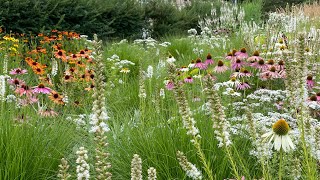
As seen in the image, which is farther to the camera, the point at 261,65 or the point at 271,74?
the point at 261,65

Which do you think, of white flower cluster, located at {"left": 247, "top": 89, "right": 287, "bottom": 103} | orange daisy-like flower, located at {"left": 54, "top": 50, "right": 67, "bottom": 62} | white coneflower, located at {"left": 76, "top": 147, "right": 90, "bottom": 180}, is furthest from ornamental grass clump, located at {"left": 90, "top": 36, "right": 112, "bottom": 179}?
orange daisy-like flower, located at {"left": 54, "top": 50, "right": 67, "bottom": 62}

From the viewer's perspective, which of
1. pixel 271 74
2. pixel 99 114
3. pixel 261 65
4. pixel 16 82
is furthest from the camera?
pixel 261 65

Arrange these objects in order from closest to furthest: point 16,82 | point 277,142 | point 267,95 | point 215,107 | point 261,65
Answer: point 215,107 → point 277,142 → point 267,95 → point 16,82 → point 261,65

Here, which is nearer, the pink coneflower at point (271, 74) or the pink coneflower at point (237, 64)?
the pink coneflower at point (271, 74)

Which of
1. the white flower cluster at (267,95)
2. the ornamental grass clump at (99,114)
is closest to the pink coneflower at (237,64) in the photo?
the white flower cluster at (267,95)

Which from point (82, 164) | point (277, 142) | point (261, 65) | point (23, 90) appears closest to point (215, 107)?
point (277, 142)

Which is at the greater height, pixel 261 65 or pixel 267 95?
pixel 261 65

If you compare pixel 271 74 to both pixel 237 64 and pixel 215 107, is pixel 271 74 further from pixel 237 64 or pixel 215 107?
pixel 215 107

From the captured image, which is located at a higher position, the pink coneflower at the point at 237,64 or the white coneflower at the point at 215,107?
the white coneflower at the point at 215,107

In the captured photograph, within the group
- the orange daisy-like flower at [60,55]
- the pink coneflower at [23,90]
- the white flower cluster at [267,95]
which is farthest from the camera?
the orange daisy-like flower at [60,55]

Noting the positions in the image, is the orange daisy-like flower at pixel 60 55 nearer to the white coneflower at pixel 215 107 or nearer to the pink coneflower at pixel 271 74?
the pink coneflower at pixel 271 74

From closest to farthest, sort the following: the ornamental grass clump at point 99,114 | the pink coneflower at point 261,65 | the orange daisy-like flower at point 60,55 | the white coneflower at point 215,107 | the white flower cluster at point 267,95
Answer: the ornamental grass clump at point 99,114
the white coneflower at point 215,107
the white flower cluster at point 267,95
the pink coneflower at point 261,65
the orange daisy-like flower at point 60,55

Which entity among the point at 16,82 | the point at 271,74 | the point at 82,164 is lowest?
the point at 271,74

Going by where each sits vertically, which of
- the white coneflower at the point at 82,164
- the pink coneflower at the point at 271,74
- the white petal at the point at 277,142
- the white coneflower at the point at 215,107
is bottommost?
the pink coneflower at the point at 271,74
